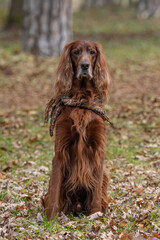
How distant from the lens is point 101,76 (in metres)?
3.98

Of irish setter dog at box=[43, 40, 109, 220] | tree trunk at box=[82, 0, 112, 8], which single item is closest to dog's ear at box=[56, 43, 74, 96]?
irish setter dog at box=[43, 40, 109, 220]

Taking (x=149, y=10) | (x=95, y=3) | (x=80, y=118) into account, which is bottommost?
(x=80, y=118)

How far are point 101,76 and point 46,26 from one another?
343 inches

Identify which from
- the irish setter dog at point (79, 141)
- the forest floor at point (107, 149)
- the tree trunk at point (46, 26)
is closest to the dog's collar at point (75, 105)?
the irish setter dog at point (79, 141)

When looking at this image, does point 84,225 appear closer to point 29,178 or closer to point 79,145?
point 79,145

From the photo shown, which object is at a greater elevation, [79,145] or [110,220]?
[79,145]

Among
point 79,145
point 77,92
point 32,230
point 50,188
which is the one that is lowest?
point 32,230

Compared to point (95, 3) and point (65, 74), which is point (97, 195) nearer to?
point (65, 74)

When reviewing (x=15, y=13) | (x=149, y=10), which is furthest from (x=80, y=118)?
(x=149, y=10)

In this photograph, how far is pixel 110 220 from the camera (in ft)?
12.1

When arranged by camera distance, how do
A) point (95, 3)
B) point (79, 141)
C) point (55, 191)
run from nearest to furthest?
1. point (79, 141)
2. point (55, 191)
3. point (95, 3)

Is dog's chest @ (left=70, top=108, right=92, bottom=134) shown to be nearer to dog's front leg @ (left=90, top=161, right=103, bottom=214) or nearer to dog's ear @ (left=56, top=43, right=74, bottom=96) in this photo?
dog's ear @ (left=56, top=43, right=74, bottom=96)

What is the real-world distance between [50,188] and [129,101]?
5.21 metres

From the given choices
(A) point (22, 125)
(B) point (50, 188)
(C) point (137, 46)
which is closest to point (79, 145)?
(B) point (50, 188)
